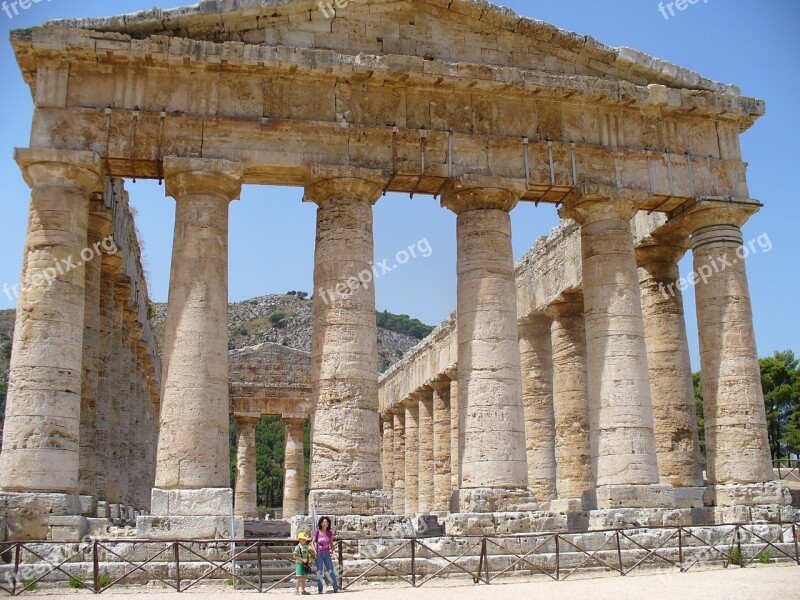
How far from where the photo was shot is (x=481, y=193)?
768 inches

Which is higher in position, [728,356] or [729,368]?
[728,356]

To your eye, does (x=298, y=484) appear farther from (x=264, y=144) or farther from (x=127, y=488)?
(x=264, y=144)

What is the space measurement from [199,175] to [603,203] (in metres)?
9.60

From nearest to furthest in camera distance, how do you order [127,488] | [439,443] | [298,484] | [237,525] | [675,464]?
[237,525] → [675,464] → [127,488] → [439,443] → [298,484]

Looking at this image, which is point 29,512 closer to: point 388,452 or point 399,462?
point 399,462

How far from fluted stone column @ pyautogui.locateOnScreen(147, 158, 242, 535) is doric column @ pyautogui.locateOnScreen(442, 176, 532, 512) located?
5.18 m

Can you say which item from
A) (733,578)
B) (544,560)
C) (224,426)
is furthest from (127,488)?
(733,578)

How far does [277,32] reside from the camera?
750 inches

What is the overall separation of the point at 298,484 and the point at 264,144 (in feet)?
83.6

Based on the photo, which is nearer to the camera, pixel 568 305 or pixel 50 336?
pixel 50 336

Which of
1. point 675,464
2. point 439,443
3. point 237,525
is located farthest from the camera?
point 439,443

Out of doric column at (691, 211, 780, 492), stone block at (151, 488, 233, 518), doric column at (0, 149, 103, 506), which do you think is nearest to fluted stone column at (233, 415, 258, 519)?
doric column at (0, 149, 103, 506)

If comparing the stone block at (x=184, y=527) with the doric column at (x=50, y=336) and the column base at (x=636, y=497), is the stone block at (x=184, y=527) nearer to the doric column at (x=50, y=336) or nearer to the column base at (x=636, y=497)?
the doric column at (x=50, y=336)

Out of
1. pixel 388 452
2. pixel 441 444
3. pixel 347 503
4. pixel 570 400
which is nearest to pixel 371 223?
pixel 347 503
